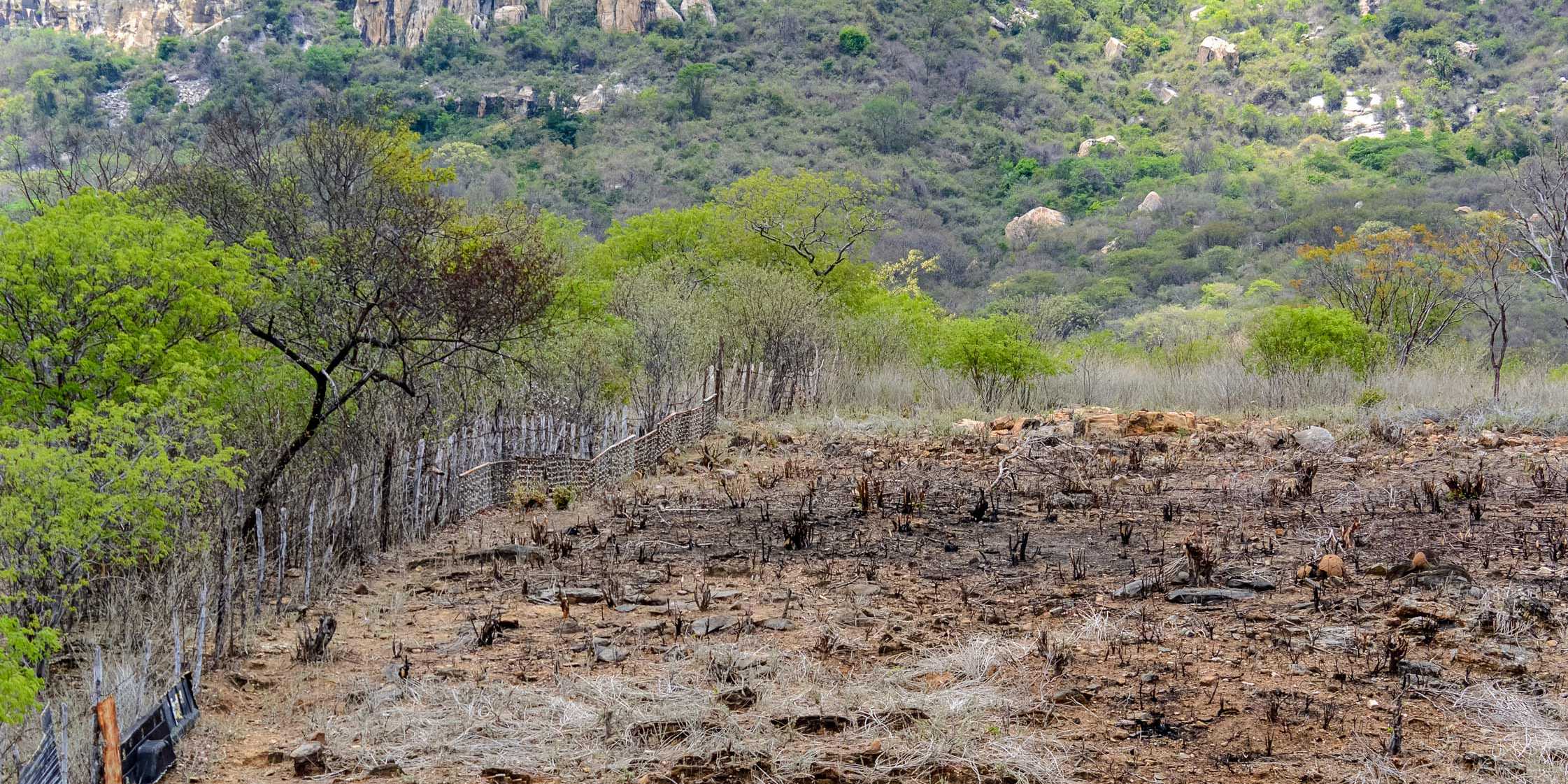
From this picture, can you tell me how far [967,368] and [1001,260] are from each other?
110 ft

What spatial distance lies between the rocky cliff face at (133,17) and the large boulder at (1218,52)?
5879 cm

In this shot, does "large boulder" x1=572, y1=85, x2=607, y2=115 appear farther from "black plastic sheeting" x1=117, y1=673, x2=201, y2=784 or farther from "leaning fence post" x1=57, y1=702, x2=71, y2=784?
"leaning fence post" x1=57, y1=702, x2=71, y2=784

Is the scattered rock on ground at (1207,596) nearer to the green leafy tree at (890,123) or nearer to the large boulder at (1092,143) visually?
the green leafy tree at (890,123)

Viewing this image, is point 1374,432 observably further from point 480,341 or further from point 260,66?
point 260,66

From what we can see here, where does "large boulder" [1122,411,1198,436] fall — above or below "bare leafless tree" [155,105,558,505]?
below

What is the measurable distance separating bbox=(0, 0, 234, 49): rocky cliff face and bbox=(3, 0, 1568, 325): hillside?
32cm

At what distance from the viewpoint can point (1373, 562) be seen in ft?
23.1

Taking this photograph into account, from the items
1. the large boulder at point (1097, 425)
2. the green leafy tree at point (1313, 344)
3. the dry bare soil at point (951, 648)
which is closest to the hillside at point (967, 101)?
the green leafy tree at point (1313, 344)

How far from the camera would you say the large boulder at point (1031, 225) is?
182 feet

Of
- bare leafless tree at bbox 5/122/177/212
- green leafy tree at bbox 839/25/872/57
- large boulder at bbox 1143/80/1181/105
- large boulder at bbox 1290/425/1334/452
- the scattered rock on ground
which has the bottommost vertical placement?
large boulder at bbox 1290/425/1334/452

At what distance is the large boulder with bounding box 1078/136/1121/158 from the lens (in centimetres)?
6506

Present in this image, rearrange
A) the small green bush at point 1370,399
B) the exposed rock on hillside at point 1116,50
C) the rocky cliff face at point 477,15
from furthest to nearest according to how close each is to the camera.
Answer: the rocky cliff face at point 477,15 → the exposed rock on hillside at point 1116,50 → the small green bush at point 1370,399

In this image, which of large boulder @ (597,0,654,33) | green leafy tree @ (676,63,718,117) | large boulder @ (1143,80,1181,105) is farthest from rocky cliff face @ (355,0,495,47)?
large boulder @ (1143,80,1181,105)

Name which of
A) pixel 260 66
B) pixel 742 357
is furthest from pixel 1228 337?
pixel 260 66
